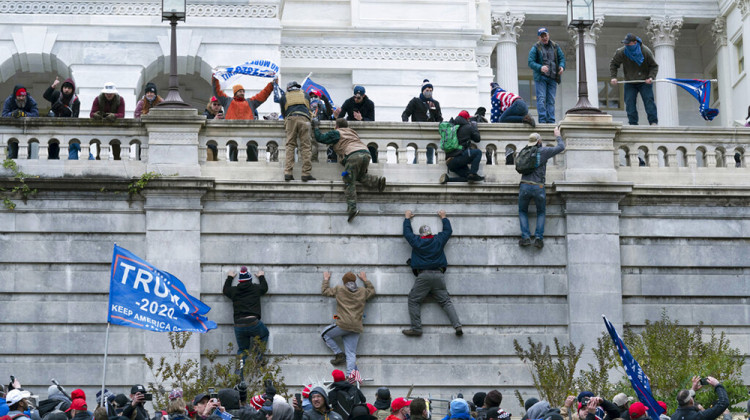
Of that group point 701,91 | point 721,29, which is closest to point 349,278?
point 701,91

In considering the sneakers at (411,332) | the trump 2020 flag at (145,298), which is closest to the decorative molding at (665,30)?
the sneakers at (411,332)

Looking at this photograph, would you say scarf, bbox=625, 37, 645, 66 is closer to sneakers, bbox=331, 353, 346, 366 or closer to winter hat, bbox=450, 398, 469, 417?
sneakers, bbox=331, 353, 346, 366

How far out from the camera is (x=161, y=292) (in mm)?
26109

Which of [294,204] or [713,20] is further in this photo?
[713,20]

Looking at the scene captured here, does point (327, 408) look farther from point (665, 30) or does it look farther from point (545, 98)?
point (665, 30)

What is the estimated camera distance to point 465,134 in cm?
3158

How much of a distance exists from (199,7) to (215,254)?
46.3ft

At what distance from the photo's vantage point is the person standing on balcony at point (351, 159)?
31156 millimetres

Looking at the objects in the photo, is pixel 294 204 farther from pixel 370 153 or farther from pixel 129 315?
pixel 129 315

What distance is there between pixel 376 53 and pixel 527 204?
17195mm

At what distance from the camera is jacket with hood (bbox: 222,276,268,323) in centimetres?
3028

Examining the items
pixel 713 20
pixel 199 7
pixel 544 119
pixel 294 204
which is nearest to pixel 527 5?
pixel 713 20

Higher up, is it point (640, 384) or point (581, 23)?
point (581, 23)

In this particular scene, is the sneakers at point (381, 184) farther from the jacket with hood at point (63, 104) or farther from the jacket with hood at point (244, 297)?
the jacket with hood at point (63, 104)
